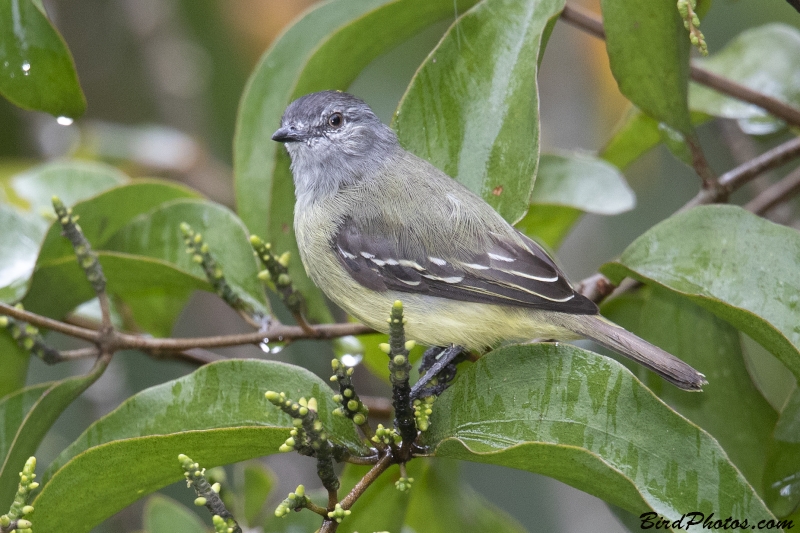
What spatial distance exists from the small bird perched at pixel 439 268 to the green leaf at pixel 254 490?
0.97 m

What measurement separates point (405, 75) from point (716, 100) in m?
1.94

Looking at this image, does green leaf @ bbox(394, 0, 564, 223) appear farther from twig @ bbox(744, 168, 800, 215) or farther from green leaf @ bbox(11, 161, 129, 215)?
green leaf @ bbox(11, 161, 129, 215)

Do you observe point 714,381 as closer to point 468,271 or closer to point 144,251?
point 468,271

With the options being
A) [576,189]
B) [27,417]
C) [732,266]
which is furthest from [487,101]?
[27,417]

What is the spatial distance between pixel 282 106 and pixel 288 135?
17 centimetres

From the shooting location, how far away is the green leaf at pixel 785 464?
2.13 metres

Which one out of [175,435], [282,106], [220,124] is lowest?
[175,435]

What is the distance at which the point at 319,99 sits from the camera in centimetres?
290

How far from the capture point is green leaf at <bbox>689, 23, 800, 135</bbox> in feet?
10.3

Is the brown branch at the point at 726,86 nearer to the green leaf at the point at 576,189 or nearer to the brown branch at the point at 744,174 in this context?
the brown branch at the point at 744,174

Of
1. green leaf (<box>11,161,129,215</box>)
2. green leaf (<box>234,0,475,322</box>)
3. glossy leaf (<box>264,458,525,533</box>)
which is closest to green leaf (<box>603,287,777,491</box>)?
glossy leaf (<box>264,458,525,533</box>)

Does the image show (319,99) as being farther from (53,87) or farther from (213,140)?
(213,140)

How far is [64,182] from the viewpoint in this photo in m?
3.60

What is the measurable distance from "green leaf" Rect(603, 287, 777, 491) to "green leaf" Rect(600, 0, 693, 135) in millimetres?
593
